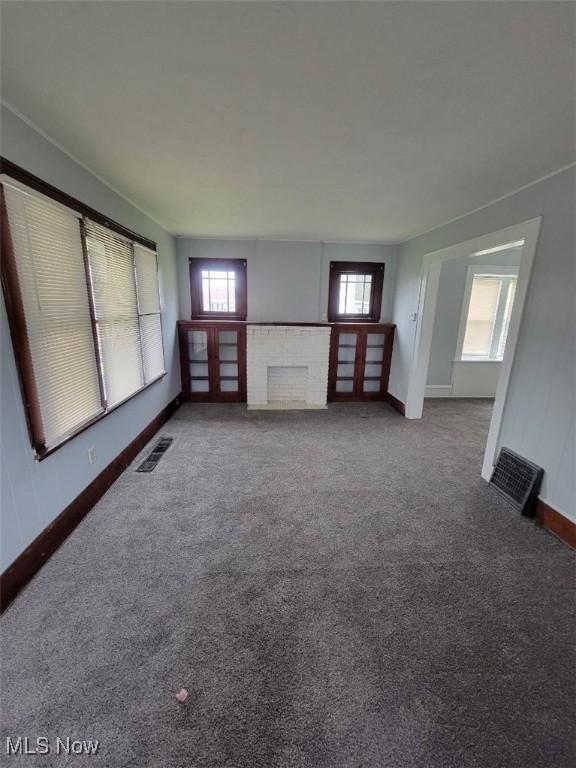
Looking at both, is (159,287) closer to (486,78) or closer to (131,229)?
(131,229)

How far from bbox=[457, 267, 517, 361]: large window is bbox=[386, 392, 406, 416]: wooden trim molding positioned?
1.43 m

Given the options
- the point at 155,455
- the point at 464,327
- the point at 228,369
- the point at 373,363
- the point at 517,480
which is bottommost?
the point at 155,455

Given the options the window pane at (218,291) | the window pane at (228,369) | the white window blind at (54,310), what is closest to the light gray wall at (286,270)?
the window pane at (218,291)

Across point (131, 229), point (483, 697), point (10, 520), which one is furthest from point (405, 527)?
point (131, 229)

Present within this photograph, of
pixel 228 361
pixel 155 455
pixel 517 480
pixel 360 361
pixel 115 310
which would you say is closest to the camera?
pixel 517 480

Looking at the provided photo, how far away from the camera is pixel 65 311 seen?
2062 millimetres

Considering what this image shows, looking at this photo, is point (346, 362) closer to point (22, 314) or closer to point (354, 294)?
point (354, 294)

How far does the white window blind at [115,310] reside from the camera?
2486 mm

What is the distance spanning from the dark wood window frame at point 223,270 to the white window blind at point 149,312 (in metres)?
1.07

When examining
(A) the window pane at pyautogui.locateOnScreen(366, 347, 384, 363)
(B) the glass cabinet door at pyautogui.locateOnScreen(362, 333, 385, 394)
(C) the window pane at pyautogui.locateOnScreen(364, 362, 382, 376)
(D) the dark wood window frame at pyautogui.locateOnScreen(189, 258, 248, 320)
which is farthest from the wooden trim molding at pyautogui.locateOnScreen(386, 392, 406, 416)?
(D) the dark wood window frame at pyautogui.locateOnScreen(189, 258, 248, 320)

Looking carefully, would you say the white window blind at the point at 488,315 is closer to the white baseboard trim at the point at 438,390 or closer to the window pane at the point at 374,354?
the white baseboard trim at the point at 438,390

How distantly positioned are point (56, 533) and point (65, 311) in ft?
4.71

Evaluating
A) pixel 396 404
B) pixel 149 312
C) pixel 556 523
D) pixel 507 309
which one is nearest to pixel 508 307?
pixel 507 309

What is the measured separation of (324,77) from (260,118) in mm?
439
